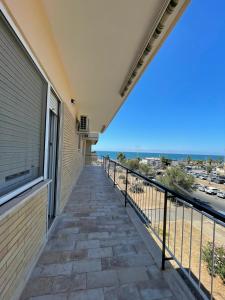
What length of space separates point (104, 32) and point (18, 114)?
4.63 feet

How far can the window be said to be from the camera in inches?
46.9

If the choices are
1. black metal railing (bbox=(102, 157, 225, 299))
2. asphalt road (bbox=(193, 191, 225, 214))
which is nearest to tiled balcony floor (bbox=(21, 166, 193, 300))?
black metal railing (bbox=(102, 157, 225, 299))

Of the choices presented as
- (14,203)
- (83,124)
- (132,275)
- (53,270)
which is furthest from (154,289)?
(83,124)

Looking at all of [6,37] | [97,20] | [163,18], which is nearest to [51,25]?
[97,20]

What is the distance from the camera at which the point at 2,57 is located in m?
1.13

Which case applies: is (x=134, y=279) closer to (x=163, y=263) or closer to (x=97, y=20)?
(x=163, y=263)

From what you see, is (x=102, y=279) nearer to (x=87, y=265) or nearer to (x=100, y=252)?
(x=87, y=265)

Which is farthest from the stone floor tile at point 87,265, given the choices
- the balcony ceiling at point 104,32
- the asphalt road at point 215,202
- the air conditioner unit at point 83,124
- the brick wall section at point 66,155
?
the asphalt road at point 215,202

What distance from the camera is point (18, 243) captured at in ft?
4.56

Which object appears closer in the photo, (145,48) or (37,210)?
(37,210)

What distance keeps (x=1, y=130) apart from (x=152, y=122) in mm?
52115

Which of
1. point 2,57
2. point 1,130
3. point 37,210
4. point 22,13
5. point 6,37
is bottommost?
point 37,210

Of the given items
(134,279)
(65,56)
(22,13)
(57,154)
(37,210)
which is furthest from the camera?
(57,154)

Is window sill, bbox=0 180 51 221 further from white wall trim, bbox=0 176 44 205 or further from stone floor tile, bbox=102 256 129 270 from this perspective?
stone floor tile, bbox=102 256 129 270
